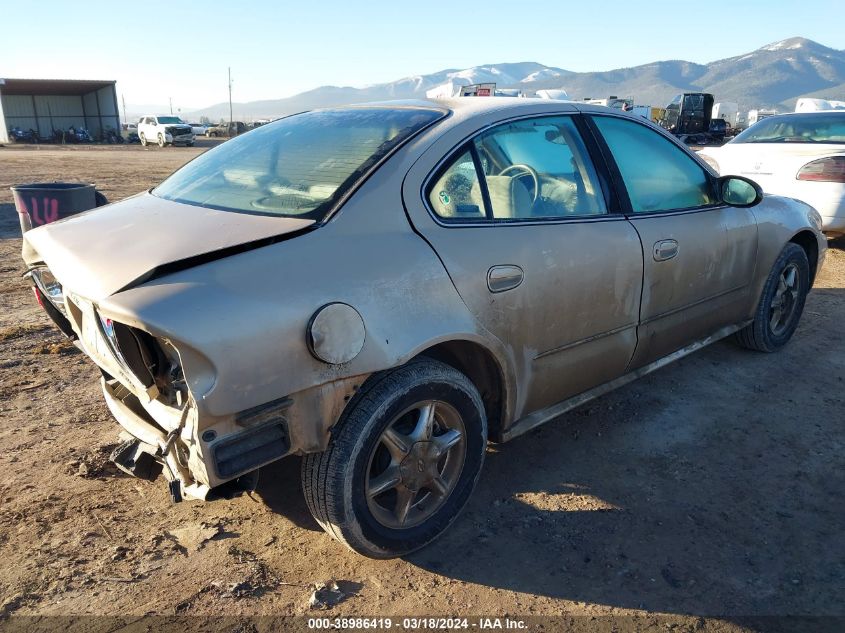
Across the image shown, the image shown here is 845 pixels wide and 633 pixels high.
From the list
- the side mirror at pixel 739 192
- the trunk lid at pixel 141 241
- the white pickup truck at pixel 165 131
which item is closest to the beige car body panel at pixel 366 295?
the trunk lid at pixel 141 241

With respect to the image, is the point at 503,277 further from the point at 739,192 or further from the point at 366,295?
Answer: the point at 739,192

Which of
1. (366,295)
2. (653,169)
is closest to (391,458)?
(366,295)

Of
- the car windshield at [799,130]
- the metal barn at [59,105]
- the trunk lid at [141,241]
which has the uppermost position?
the metal barn at [59,105]

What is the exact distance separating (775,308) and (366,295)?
11.4ft

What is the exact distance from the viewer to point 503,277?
259 cm

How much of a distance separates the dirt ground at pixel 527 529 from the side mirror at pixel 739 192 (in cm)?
118

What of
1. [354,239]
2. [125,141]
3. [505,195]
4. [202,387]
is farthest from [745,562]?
[125,141]

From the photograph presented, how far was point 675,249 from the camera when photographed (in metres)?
3.34

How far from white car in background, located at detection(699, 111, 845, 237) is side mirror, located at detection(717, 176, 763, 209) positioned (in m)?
3.51

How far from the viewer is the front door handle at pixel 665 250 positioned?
10.6 ft

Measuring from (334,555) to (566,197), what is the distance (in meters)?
1.89

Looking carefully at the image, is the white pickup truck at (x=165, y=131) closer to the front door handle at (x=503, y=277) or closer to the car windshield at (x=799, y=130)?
the car windshield at (x=799, y=130)

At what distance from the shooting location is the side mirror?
12.3 feet

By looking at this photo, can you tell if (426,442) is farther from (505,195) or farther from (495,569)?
(505,195)
